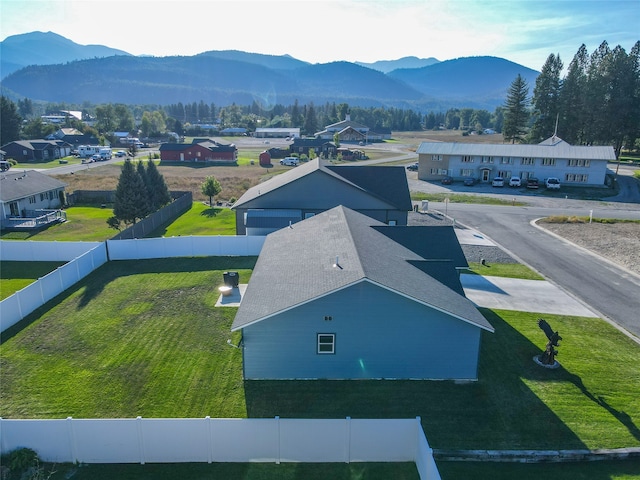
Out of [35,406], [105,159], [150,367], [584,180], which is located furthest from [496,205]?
[105,159]

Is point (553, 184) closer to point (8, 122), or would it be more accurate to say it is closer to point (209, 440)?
point (209, 440)

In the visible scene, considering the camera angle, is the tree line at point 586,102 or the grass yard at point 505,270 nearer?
the grass yard at point 505,270

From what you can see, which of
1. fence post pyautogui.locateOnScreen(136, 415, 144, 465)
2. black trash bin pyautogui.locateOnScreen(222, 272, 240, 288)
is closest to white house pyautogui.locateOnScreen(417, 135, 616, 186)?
black trash bin pyautogui.locateOnScreen(222, 272, 240, 288)

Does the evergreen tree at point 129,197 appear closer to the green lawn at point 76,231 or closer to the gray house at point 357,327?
the green lawn at point 76,231

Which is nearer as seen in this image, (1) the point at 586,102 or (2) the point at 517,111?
(1) the point at 586,102

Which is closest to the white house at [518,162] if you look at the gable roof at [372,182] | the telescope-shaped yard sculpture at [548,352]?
the gable roof at [372,182]

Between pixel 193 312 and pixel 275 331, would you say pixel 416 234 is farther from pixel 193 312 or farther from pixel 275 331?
pixel 193 312

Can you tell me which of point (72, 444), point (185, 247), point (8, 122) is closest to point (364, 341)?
point (72, 444)
